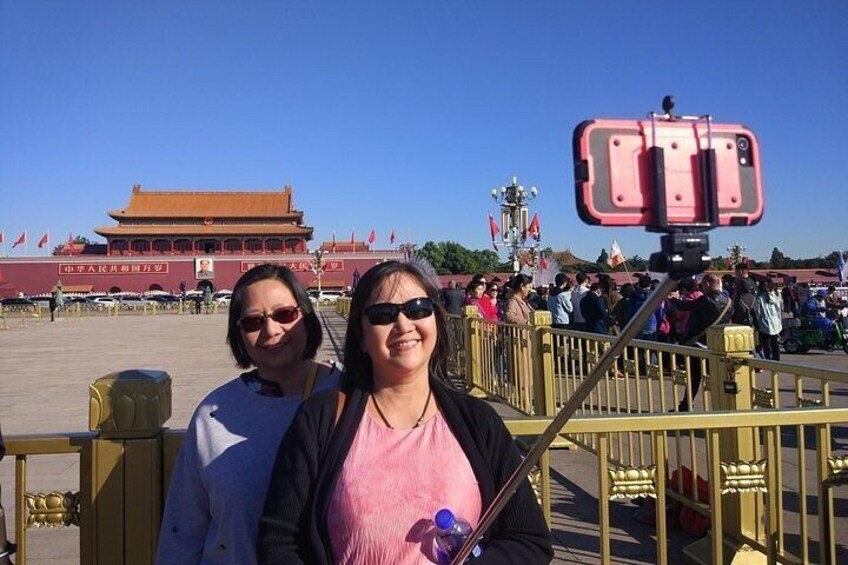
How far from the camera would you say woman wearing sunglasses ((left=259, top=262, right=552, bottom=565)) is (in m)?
1.35

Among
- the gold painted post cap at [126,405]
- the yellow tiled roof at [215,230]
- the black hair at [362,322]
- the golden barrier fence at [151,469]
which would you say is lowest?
the golden barrier fence at [151,469]

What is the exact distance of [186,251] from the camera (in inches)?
2032

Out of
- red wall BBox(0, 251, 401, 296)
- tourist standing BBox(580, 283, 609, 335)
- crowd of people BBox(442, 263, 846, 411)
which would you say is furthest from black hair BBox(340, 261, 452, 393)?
red wall BBox(0, 251, 401, 296)

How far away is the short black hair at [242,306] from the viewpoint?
1721 millimetres

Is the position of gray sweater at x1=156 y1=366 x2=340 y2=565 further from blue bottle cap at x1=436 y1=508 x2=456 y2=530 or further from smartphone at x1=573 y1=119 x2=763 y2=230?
smartphone at x1=573 y1=119 x2=763 y2=230

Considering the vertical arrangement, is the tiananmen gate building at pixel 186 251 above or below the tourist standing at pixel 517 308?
above

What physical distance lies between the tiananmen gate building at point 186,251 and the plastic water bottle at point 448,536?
47.7m

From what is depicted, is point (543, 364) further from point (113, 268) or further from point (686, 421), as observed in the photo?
point (113, 268)

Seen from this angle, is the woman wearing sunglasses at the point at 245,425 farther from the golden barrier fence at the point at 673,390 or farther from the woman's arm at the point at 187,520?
the golden barrier fence at the point at 673,390

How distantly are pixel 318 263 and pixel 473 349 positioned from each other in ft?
130

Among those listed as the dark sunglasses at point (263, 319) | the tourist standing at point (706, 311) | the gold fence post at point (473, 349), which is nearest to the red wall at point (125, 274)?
the gold fence post at point (473, 349)

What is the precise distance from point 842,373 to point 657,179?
1.95m

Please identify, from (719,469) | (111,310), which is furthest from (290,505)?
(111,310)

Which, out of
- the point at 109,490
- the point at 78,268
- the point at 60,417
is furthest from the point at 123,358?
the point at 78,268
